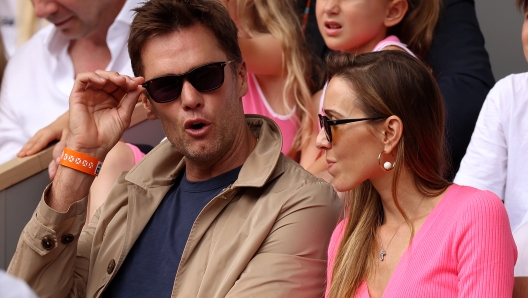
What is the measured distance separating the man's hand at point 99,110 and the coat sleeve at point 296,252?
659mm

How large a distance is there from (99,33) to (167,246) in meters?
1.88

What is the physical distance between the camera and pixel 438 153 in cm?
219

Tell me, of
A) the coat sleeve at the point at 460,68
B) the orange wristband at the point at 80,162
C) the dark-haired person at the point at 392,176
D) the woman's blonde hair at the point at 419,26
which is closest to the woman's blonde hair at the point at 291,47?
the woman's blonde hair at the point at 419,26

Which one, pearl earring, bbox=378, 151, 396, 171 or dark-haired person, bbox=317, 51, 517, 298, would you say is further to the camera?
pearl earring, bbox=378, 151, 396, 171

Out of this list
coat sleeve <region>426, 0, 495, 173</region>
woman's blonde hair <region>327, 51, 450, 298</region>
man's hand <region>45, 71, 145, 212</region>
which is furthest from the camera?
coat sleeve <region>426, 0, 495, 173</region>

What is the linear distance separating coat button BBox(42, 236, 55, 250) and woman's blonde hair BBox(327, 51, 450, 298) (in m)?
0.90

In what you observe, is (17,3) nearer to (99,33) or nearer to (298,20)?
(99,33)

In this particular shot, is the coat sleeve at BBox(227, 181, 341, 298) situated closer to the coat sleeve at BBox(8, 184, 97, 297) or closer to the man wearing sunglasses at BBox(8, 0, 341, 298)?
the man wearing sunglasses at BBox(8, 0, 341, 298)

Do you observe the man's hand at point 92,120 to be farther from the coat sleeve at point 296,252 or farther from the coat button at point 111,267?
the coat sleeve at point 296,252

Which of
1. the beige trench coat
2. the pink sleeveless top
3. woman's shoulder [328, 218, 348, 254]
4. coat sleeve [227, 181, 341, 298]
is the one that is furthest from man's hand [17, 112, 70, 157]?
woman's shoulder [328, 218, 348, 254]

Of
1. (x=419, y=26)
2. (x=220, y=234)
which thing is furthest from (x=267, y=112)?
(x=220, y=234)

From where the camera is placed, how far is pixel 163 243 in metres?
2.62

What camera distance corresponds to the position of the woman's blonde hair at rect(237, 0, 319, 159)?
3531mm

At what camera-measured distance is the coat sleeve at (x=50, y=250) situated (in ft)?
8.58
